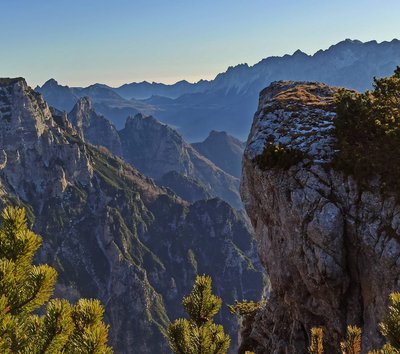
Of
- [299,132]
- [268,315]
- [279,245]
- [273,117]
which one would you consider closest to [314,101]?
[273,117]

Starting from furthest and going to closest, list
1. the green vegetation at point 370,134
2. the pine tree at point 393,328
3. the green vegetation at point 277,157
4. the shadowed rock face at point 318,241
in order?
the green vegetation at point 277,157 → the green vegetation at point 370,134 → the shadowed rock face at point 318,241 → the pine tree at point 393,328

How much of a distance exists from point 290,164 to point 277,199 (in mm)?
2519

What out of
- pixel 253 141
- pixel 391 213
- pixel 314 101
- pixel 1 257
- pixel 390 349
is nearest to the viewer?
pixel 390 349

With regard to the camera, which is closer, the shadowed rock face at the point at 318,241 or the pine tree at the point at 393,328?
the pine tree at the point at 393,328

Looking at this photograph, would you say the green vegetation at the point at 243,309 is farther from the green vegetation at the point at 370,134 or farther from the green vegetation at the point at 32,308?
the green vegetation at the point at 32,308

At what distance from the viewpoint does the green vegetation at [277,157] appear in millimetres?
25734

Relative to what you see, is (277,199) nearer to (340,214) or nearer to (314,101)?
(340,214)

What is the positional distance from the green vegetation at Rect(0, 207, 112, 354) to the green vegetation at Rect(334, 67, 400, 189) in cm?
1927

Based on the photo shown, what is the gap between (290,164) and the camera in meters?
25.6

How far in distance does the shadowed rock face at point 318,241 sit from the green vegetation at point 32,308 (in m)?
17.0

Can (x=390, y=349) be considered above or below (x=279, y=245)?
above

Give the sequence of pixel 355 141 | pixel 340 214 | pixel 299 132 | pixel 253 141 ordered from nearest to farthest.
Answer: pixel 340 214
pixel 355 141
pixel 299 132
pixel 253 141

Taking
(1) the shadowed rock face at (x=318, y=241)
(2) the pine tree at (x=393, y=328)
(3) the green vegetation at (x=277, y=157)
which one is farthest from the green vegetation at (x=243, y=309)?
(2) the pine tree at (x=393, y=328)

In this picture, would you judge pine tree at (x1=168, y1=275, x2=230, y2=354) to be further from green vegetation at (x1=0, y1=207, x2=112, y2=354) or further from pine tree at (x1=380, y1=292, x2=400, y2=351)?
pine tree at (x1=380, y1=292, x2=400, y2=351)
